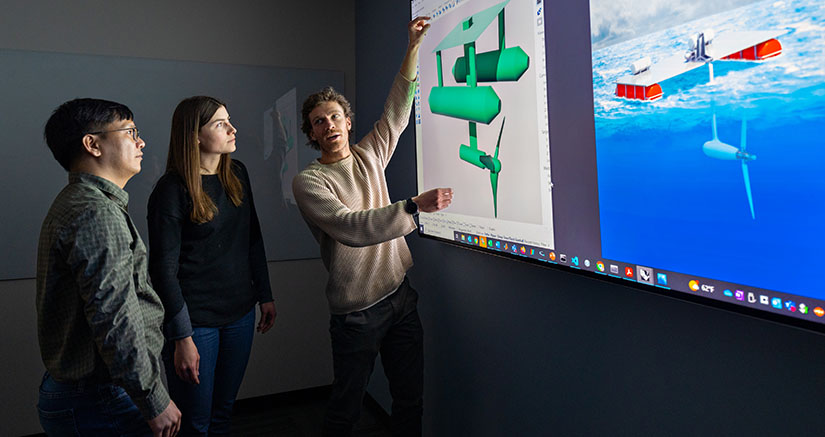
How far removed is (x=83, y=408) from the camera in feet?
4.14

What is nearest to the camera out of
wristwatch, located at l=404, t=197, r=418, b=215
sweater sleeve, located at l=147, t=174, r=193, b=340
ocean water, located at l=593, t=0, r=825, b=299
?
ocean water, located at l=593, t=0, r=825, b=299

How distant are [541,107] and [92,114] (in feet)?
4.15

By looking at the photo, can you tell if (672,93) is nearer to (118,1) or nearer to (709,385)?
(709,385)

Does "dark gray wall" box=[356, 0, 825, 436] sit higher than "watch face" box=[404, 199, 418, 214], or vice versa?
"watch face" box=[404, 199, 418, 214]

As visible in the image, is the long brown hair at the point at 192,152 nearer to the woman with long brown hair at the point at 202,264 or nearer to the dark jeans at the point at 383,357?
the woman with long brown hair at the point at 202,264

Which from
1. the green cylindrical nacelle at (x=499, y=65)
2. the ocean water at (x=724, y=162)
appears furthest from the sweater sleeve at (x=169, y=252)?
the ocean water at (x=724, y=162)

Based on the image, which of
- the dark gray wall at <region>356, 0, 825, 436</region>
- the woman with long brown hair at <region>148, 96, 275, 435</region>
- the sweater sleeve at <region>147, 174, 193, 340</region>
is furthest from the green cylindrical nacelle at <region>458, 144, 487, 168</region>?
the sweater sleeve at <region>147, 174, 193, 340</region>

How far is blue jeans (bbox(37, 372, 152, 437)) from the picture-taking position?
1.25 meters

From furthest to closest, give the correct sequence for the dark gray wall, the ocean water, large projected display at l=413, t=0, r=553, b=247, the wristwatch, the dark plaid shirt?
the wristwatch
large projected display at l=413, t=0, r=553, b=247
the dark plaid shirt
the dark gray wall
the ocean water

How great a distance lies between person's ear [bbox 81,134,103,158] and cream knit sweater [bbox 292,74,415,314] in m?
0.60

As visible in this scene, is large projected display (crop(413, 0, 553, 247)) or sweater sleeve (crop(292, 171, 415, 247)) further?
sweater sleeve (crop(292, 171, 415, 247))

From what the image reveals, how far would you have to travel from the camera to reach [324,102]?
6.21 ft

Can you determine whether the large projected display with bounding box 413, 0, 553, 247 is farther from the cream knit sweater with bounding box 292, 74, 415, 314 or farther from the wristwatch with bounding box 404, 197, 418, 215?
the wristwatch with bounding box 404, 197, 418, 215

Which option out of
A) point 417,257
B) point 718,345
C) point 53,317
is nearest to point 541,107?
point 718,345
